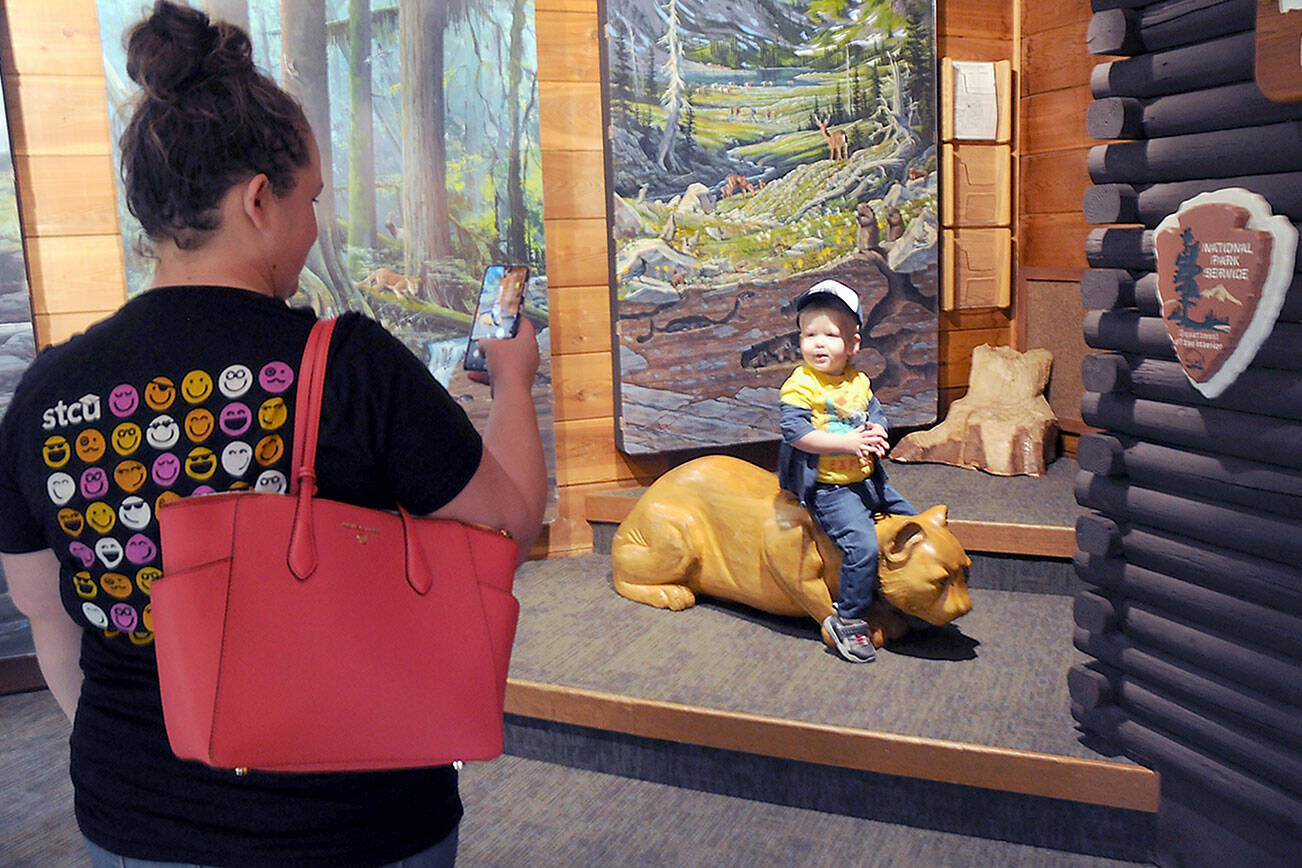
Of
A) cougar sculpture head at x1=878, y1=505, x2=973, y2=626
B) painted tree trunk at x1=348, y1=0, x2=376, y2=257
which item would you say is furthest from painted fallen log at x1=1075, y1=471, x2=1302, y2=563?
painted tree trunk at x1=348, y1=0, x2=376, y2=257

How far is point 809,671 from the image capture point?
323 centimetres

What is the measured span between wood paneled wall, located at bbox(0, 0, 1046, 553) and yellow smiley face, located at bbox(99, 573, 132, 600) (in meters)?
3.07

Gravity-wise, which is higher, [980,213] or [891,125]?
[891,125]

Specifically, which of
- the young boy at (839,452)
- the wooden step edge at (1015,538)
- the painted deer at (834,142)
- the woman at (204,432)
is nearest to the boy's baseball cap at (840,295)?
the young boy at (839,452)

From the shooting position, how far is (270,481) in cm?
111

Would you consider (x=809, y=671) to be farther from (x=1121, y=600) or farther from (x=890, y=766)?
(x=1121, y=600)

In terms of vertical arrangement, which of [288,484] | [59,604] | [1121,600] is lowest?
[1121,600]

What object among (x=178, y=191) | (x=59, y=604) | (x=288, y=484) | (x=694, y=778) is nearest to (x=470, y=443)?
(x=288, y=484)

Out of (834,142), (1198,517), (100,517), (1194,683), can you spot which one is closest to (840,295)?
(1198,517)

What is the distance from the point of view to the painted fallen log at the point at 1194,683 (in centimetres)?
219

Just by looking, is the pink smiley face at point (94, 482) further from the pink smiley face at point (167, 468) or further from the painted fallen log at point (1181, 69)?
the painted fallen log at point (1181, 69)

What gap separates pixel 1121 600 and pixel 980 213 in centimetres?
271

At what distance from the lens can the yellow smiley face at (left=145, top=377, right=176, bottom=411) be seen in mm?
1114

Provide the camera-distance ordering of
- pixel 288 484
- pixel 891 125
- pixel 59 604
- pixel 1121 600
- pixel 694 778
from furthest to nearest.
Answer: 1. pixel 891 125
2. pixel 694 778
3. pixel 1121 600
4. pixel 59 604
5. pixel 288 484
